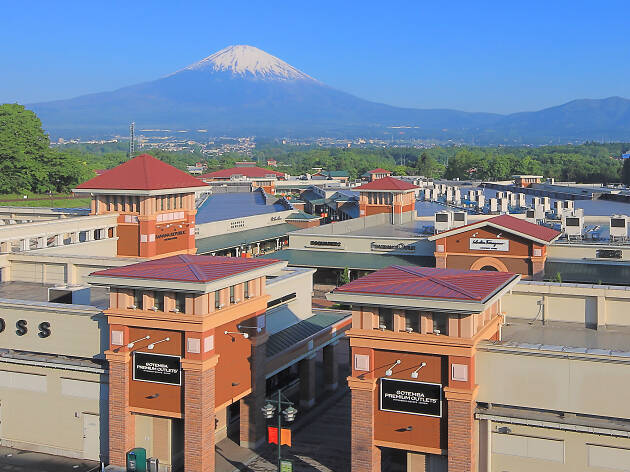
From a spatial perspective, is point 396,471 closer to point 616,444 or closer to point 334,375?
point 616,444

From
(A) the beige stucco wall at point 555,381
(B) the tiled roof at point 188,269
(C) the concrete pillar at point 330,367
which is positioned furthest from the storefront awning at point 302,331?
(A) the beige stucco wall at point 555,381

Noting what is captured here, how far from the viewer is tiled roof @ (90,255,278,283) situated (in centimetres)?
2550

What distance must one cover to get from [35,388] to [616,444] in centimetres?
1984

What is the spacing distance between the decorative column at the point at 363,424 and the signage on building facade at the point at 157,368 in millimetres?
6069

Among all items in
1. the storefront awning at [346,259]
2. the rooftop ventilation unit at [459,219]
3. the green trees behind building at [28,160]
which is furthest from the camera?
the green trees behind building at [28,160]

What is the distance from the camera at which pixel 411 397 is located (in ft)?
75.9

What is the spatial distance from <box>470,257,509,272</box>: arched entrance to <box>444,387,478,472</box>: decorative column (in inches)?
1045

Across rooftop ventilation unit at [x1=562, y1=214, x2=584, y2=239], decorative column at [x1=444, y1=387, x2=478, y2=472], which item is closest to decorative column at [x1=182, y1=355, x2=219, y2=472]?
decorative column at [x1=444, y1=387, x2=478, y2=472]

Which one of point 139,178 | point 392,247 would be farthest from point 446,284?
point 392,247

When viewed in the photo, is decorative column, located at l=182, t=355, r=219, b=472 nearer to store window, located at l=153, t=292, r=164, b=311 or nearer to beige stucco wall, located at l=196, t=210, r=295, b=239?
store window, located at l=153, t=292, r=164, b=311

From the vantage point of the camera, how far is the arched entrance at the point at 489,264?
48.2m

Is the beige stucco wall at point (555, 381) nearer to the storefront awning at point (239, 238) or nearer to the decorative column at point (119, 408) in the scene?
the decorative column at point (119, 408)

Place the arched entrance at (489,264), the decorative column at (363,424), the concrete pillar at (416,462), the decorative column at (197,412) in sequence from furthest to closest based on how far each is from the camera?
the arched entrance at (489,264) → the decorative column at (197,412) → the concrete pillar at (416,462) → the decorative column at (363,424)

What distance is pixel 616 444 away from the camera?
21625 millimetres
